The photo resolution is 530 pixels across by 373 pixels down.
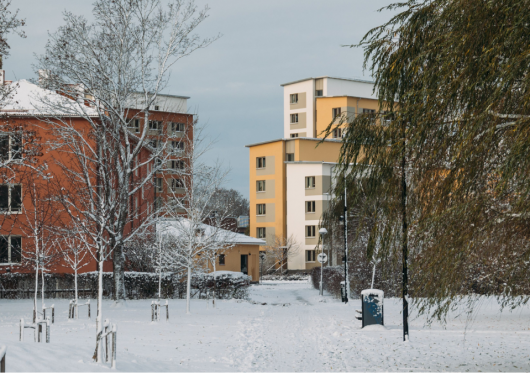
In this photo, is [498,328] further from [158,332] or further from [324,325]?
[158,332]

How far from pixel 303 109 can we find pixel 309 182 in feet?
48.8

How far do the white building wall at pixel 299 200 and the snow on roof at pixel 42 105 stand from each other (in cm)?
3893

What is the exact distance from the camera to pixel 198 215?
2630cm

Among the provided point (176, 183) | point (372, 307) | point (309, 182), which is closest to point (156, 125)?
point (176, 183)

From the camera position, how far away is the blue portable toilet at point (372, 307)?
688 inches

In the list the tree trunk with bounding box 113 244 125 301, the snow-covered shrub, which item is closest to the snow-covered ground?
the tree trunk with bounding box 113 244 125 301

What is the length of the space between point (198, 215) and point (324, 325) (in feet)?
30.2

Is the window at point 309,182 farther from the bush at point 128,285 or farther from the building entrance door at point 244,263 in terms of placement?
the bush at point 128,285

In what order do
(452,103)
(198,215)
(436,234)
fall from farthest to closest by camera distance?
(198,215), (436,234), (452,103)

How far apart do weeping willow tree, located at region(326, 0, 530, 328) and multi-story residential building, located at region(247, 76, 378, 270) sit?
174 ft

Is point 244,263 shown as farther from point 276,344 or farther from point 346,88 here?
point 276,344

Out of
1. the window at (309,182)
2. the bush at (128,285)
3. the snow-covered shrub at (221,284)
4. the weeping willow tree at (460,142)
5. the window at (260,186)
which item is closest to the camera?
the weeping willow tree at (460,142)

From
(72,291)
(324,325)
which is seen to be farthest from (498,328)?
(72,291)

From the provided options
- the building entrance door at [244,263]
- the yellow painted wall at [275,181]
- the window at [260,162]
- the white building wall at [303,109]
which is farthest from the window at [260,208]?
the building entrance door at [244,263]
